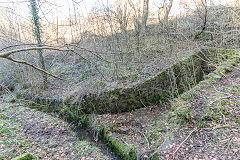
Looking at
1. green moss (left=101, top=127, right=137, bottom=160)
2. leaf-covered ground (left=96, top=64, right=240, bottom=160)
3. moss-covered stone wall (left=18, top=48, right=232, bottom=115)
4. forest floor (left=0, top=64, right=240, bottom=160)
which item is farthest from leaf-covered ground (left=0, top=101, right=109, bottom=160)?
leaf-covered ground (left=96, top=64, right=240, bottom=160)

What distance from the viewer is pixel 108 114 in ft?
20.4

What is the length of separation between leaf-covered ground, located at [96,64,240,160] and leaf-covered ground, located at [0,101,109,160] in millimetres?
1158

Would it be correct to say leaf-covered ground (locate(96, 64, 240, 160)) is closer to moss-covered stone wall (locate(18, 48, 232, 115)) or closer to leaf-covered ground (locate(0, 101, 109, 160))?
moss-covered stone wall (locate(18, 48, 232, 115))

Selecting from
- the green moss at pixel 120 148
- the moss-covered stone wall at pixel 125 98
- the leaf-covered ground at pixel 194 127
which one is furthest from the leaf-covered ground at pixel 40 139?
the leaf-covered ground at pixel 194 127

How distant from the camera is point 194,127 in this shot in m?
3.91

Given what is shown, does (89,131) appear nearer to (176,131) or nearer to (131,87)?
(131,87)

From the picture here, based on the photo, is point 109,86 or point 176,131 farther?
point 109,86

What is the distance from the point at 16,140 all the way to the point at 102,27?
6.49 meters

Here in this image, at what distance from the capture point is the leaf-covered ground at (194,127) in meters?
3.31

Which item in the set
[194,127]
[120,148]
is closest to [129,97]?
[120,148]

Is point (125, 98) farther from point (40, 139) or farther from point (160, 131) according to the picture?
point (40, 139)

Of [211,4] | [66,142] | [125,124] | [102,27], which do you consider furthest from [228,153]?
[211,4]

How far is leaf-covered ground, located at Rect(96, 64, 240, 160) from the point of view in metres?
3.31

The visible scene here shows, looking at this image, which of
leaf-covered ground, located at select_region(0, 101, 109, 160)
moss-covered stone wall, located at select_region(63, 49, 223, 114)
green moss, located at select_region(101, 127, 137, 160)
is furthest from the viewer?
moss-covered stone wall, located at select_region(63, 49, 223, 114)
